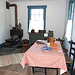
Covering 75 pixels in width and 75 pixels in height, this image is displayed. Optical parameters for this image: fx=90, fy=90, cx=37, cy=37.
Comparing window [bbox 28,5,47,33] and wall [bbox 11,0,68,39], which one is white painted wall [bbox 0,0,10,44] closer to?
wall [bbox 11,0,68,39]

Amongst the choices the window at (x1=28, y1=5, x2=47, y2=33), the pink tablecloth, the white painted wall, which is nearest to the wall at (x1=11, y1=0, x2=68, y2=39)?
the window at (x1=28, y1=5, x2=47, y2=33)

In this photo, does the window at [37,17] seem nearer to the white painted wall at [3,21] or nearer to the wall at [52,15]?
the wall at [52,15]

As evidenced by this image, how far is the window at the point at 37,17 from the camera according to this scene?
5.50 meters

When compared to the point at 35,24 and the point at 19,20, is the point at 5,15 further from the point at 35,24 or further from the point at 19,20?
the point at 35,24

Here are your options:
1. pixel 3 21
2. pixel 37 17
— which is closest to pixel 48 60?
pixel 3 21

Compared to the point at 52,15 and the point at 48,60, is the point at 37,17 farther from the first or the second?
the point at 48,60

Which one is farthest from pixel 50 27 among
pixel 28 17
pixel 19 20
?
pixel 19 20

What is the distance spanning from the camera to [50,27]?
5.61 meters

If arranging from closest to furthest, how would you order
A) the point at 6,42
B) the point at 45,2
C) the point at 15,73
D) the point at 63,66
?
1. the point at 63,66
2. the point at 15,73
3. the point at 6,42
4. the point at 45,2

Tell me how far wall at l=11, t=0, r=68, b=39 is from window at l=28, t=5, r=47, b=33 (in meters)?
0.21

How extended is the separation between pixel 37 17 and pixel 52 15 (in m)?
0.93

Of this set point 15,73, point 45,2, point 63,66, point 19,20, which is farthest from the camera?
point 19,20

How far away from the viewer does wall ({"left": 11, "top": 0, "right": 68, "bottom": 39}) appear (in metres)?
5.35

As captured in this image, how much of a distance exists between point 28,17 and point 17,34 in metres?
1.28
